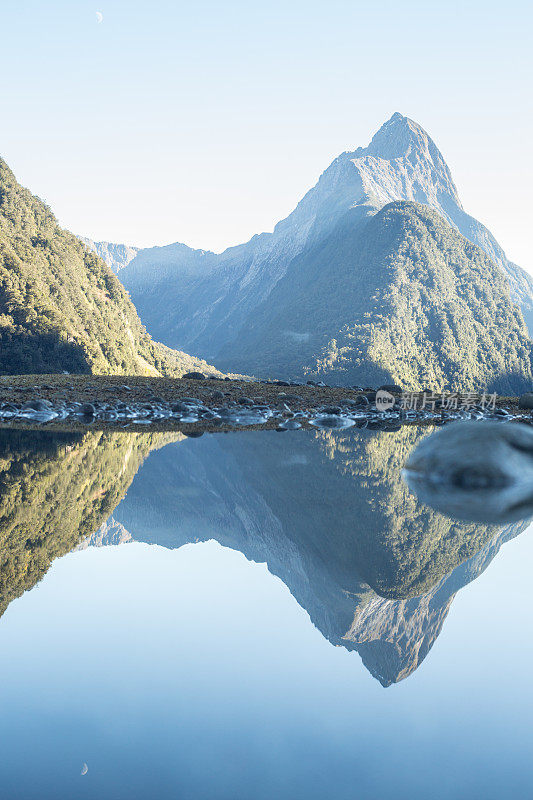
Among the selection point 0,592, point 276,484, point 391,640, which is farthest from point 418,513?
point 0,592

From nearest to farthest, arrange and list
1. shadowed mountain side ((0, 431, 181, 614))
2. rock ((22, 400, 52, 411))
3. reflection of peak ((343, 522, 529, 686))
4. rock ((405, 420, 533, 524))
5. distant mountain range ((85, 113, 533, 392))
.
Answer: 1. reflection of peak ((343, 522, 529, 686))
2. shadowed mountain side ((0, 431, 181, 614))
3. rock ((405, 420, 533, 524))
4. rock ((22, 400, 52, 411))
5. distant mountain range ((85, 113, 533, 392))

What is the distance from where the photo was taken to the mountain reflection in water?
16.9 ft

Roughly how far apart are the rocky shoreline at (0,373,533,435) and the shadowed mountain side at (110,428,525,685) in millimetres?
8969

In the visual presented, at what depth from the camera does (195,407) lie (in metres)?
27.2

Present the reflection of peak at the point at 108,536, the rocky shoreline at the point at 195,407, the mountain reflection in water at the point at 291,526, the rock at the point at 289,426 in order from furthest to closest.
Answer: the rocky shoreline at the point at 195,407 < the rock at the point at 289,426 < the reflection of peak at the point at 108,536 < the mountain reflection in water at the point at 291,526

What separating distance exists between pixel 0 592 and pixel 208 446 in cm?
1126

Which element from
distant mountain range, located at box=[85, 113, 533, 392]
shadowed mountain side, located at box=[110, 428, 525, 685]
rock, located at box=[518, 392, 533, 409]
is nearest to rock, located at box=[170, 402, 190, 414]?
shadowed mountain side, located at box=[110, 428, 525, 685]

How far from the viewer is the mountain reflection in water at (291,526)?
514cm

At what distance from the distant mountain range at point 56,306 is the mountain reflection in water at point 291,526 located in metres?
50.8

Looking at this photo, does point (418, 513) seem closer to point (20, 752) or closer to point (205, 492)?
point (205, 492)

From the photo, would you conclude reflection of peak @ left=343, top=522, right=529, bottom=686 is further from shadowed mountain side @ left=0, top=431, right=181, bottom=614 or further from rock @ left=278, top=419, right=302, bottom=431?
rock @ left=278, top=419, right=302, bottom=431

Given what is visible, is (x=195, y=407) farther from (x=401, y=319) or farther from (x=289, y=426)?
(x=401, y=319)

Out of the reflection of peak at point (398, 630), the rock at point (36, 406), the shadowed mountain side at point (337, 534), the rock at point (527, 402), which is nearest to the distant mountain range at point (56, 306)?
the rock at point (36, 406)

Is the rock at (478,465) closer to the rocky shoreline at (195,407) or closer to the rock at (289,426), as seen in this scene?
the rock at (289,426)
